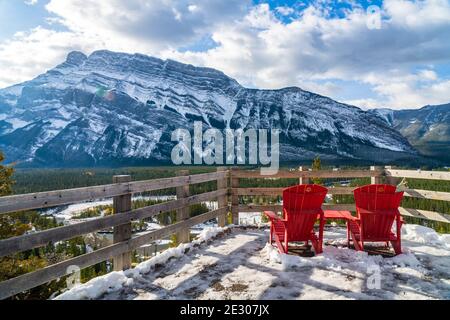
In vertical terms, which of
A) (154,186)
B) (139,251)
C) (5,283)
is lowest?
(139,251)

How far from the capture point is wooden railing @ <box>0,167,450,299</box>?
14.9 ft

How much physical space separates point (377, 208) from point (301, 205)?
1447 millimetres

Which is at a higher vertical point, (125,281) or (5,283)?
(5,283)

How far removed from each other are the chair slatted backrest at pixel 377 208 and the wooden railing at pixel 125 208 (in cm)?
220

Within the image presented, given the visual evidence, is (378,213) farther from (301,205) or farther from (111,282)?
(111,282)

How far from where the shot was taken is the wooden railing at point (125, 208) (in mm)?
4535

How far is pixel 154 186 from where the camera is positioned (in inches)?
276

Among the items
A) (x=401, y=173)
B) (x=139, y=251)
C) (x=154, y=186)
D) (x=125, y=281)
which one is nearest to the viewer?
(x=125, y=281)

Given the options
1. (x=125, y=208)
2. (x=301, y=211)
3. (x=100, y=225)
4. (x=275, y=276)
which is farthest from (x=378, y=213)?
(x=100, y=225)

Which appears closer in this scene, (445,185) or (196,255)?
(196,255)

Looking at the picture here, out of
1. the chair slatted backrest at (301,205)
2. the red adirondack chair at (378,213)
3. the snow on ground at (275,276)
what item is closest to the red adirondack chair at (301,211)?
the chair slatted backrest at (301,205)
